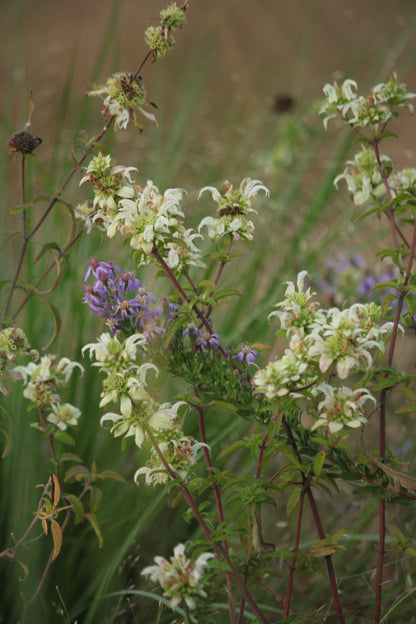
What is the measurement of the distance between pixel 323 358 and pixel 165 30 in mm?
301

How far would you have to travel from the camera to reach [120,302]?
0.51m

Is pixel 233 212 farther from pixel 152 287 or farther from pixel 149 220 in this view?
pixel 152 287

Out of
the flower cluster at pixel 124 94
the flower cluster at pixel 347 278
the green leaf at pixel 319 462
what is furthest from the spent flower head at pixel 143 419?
Answer: the flower cluster at pixel 347 278

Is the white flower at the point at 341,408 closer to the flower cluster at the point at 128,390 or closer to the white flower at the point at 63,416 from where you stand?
the flower cluster at the point at 128,390

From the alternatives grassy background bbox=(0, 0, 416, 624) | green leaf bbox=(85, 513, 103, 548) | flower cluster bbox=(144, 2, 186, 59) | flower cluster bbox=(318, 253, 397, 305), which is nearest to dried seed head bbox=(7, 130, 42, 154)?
grassy background bbox=(0, 0, 416, 624)

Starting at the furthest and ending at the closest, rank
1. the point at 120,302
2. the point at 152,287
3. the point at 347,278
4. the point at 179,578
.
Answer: the point at 347,278 < the point at 152,287 < the point at 120,302 < the point at 179,578

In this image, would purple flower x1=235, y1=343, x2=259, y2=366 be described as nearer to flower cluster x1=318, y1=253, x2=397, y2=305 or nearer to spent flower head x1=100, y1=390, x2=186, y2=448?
spent flower head x1=100, y1=390, x2=186, y2=448

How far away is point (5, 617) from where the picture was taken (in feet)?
2.32

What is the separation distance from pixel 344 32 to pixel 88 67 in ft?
3.52

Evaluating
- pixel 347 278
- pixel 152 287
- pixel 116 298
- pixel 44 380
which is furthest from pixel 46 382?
pixel 347 278

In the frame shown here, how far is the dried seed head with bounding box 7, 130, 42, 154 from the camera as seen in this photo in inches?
21.9

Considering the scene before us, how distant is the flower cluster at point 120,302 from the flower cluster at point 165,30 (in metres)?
0.18

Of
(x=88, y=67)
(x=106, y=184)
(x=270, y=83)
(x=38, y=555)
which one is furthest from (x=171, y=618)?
(x=88, y=67)

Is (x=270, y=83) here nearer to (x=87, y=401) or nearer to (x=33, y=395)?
(x=87, y=401)
